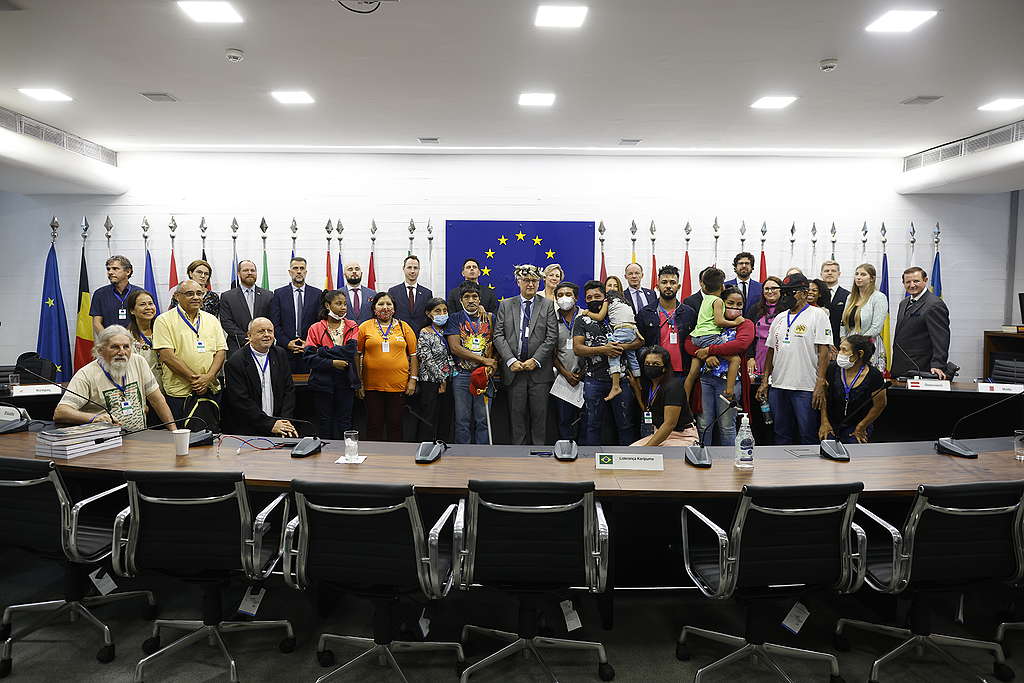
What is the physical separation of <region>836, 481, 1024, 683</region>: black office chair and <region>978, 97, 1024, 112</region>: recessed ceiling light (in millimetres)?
4485

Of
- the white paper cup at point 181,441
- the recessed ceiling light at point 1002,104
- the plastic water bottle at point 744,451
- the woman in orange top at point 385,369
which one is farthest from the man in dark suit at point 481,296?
the recessed ceiling light at point 1002,104

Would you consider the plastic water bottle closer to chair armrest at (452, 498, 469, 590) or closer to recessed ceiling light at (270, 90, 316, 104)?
chair armrest at (452, 498, 469, 590)

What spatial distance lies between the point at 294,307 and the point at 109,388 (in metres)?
2.72

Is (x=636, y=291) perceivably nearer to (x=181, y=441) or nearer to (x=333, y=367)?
(x=333, y=367)

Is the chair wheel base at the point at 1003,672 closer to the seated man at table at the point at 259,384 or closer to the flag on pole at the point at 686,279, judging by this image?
the seated man at table at the point at 259,384

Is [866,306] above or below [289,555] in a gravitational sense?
above

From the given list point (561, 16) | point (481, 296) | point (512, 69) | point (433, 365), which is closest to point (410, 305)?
point (481, 296)

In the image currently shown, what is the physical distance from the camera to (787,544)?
218 cm

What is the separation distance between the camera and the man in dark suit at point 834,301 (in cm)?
557

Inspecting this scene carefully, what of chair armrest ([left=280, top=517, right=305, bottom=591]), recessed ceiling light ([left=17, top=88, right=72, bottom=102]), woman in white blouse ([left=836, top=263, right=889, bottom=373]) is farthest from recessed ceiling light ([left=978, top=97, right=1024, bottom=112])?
recessed ceiling light ([left=17, top=88, right=72, bottom=102])

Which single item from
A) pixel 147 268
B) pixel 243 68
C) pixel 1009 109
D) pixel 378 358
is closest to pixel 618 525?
pixel 378 358

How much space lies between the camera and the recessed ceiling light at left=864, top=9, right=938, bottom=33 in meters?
3.47

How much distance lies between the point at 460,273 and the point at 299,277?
76.4 inches

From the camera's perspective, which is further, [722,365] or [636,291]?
[636,291]
